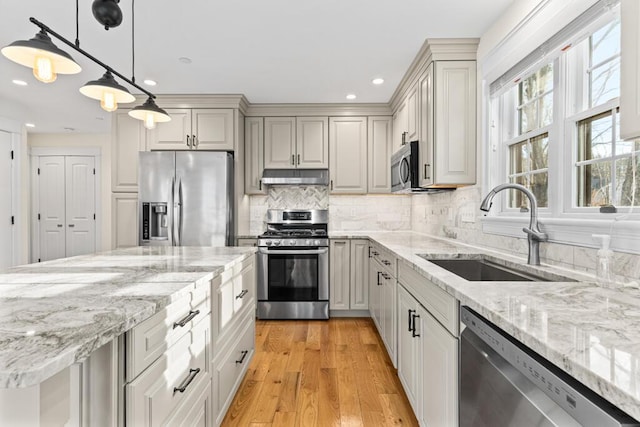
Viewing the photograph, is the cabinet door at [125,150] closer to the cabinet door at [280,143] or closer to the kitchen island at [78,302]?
the cabinet door at [280,143]

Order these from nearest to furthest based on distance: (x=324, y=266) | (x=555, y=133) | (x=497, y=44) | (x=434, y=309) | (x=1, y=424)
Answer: (x=1, y=424), (x=434, y=309), (x=555, y=133), (x=497, y=44), (x=324, y=266)

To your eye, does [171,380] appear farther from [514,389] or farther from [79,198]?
[79,198]

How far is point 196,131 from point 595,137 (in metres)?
3.43

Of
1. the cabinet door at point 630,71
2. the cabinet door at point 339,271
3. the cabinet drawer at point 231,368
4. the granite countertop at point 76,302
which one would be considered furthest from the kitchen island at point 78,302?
the cabinet door at point 339,271

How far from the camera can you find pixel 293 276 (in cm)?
356

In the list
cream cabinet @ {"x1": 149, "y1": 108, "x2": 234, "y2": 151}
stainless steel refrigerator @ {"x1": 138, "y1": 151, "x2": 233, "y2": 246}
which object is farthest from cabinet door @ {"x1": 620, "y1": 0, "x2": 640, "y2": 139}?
cream cabinet @ {"x1": 149, "y1": 108, "x2": 234, "y2": 151}

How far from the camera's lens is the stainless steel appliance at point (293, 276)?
11.6 feet

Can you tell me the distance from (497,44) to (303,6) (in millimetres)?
1311

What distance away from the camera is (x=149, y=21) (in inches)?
87.8

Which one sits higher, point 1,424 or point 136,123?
point 136,123

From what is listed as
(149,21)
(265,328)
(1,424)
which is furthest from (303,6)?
(265,328)

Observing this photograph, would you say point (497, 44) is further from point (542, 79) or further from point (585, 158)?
point (585, 158)

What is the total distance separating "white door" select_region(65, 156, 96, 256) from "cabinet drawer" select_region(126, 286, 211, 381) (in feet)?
18.7

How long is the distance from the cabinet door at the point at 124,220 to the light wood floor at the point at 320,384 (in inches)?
72.3
